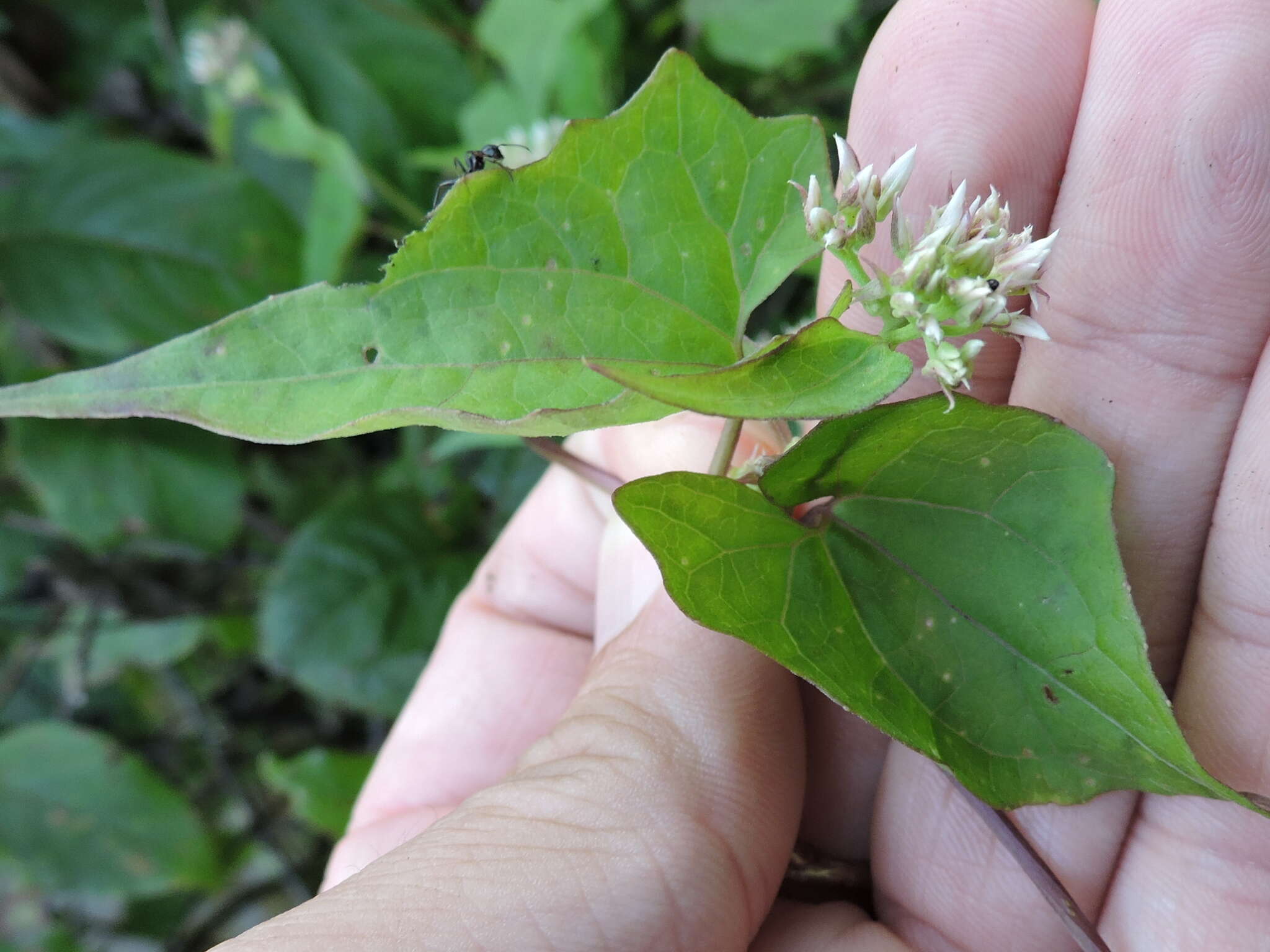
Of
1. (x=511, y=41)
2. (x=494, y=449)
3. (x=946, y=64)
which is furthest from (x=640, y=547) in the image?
(x=511, y=41)

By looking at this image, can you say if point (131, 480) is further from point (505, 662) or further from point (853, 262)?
point (853, 262)

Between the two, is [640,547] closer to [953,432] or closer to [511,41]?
[953,432]

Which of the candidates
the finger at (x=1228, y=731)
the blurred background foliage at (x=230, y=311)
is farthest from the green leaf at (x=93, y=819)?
the finger at (x=1228, y=731)

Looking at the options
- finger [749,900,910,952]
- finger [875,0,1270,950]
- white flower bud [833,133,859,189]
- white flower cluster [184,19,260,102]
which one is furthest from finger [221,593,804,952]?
white flower cluster [184,19,260,102]

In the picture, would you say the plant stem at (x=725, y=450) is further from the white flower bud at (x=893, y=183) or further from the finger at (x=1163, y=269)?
the finger at (x=1163, y=269)

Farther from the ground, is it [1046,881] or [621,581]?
[621,581]

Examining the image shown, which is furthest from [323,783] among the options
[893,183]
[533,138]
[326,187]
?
[893,183]
